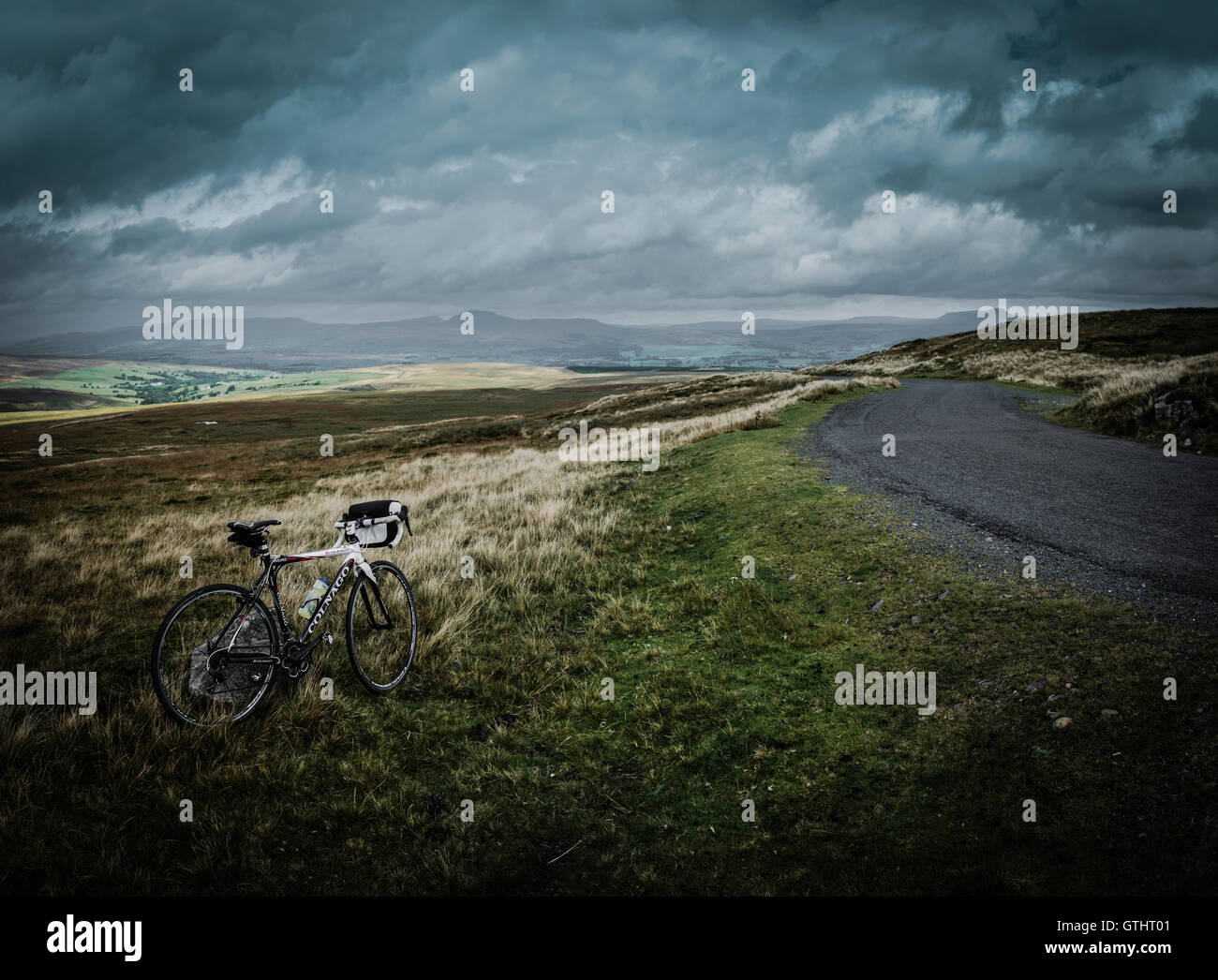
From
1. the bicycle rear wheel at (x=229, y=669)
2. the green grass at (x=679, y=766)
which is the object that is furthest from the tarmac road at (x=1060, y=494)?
the bicycle rear wheel at (x=229, y=669)

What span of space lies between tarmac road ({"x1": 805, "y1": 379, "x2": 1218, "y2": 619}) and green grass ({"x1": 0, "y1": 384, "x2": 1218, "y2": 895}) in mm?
1383

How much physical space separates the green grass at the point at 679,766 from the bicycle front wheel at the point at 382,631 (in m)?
0.26

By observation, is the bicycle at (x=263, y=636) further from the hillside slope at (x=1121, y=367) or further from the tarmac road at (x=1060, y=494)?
the hillside slope at (x=1121, y=367)

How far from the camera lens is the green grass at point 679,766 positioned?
12.0 feet

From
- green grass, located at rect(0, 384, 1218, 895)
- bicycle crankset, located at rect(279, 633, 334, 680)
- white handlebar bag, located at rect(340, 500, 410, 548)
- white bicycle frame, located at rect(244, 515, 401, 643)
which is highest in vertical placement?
white handlebar bag, located at rect(340, 500, 410, 548)

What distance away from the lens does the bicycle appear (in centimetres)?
525

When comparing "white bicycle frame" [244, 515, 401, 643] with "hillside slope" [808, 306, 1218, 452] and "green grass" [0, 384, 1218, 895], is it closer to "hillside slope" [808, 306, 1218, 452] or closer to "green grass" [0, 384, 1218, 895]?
"green grass" [0, 384, 1218, 895]

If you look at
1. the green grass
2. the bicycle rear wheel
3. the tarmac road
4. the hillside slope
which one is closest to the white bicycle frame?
the bicycle rear wheel

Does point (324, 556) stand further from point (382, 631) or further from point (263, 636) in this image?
point (382, 631)

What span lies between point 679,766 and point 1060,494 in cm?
919

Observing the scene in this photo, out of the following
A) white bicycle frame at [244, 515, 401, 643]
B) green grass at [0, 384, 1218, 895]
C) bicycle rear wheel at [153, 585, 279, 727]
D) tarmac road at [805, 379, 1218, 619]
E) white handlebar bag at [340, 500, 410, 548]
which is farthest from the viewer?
tarmac road at [805, 379, 1218, 619]

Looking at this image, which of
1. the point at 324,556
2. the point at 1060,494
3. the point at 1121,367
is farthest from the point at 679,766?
the point at 1121,367

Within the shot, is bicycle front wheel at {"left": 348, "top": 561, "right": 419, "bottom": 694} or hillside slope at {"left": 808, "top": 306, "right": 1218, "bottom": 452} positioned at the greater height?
hillside slope at {"left": 808, "top": 306, "right": 1218, "bottom": 452}
